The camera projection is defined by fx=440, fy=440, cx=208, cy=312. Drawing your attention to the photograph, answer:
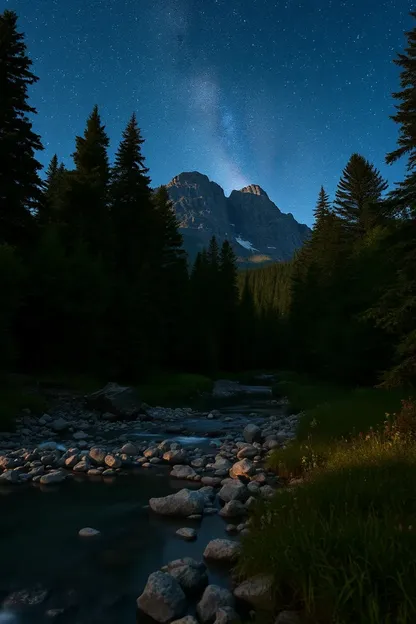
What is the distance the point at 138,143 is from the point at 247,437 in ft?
116

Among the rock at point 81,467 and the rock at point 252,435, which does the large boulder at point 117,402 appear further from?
the rock at point 81,467

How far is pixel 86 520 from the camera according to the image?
6.92m

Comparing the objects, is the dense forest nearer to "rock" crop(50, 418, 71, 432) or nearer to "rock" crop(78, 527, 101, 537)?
"rock" crop(50, 418, 71, 432)

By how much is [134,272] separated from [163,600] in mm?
35929

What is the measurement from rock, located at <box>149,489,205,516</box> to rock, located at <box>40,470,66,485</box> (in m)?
2.72

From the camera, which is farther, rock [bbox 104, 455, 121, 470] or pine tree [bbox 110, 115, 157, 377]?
pine tree [bbox 110, 115, 157, 377]

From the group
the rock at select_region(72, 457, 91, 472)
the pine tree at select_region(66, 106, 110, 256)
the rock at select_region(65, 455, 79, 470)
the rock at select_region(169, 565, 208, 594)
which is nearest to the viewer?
the rock at select_region(169, 565, 208, 594)

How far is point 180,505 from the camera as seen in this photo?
718 cm

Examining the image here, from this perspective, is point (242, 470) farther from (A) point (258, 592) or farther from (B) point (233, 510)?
(A) point (258, 592)

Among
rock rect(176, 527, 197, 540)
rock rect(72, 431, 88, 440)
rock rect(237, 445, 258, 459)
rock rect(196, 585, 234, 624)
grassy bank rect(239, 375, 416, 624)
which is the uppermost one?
grassy bank rect(239, 375, 416, 624)

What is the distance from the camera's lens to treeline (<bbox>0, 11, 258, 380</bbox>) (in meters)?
23.9

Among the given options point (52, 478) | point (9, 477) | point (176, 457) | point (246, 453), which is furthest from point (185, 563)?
point (246, 453)

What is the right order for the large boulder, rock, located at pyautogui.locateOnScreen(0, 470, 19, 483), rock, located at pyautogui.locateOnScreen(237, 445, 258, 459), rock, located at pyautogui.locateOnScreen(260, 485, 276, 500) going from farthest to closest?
the large boulder
rock, located at pyautogui.locateOnScreen(237, 445, 258, 459)
rock, located at pyautogui.locateOnScreen(0, 470, 19, 483)
rock, located at pyautogui.locateOnScreen(260, 485, 276, 500)

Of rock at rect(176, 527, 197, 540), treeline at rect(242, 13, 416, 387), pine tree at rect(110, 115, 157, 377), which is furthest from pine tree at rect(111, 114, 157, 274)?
rock at rect(176, 527, 197, 540)
